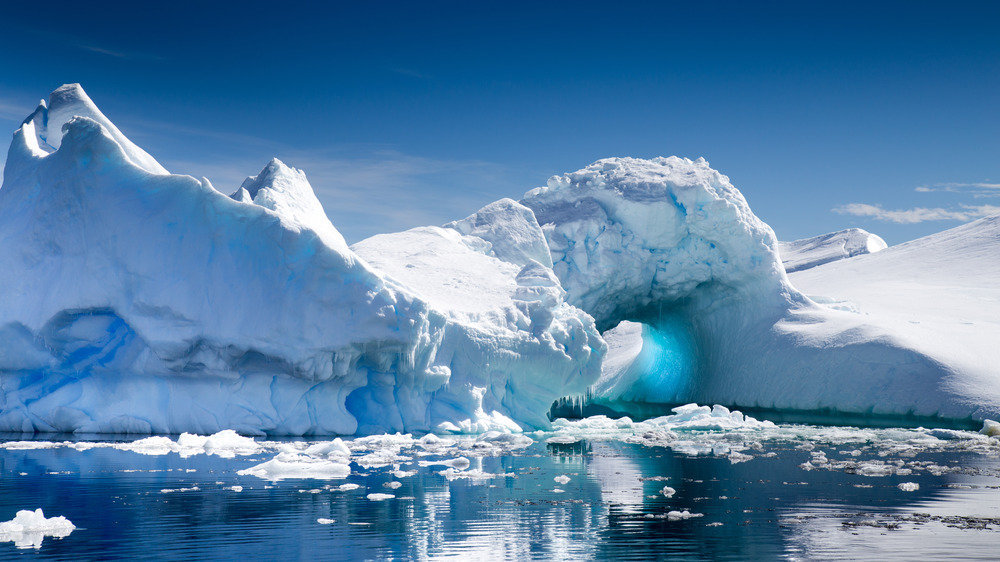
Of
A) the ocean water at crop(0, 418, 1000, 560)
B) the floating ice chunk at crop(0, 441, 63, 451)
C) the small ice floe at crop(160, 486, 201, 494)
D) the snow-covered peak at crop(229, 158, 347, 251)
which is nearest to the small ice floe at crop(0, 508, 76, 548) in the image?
the ocean water at crop(0, 418, 1000, 560)

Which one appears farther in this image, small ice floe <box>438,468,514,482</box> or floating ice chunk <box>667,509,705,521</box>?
small ice floe <box>438,468,514,482</box>

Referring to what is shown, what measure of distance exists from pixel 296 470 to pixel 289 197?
33.9 feet

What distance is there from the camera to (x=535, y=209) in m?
31.4

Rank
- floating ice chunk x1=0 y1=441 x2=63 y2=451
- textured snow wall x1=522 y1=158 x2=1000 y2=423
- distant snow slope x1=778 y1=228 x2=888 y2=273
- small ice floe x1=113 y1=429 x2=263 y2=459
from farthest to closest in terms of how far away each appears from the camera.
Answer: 1. distant snow slope x1=778 y1=228 x2=888 y2=273
2. textured snow wall x1=522 y1=158 x2=1000 y2=423
3. floating ice chunk x1=0 y1=441 x2=63 y2=451
4. small ice floe x1=113 y1=429 x2=263 y2=459

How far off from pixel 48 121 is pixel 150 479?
14404mm

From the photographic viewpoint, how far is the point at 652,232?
99.4 ft

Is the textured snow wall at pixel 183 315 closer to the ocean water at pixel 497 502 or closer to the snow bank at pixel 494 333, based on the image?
the snow bank at pixel 494 333

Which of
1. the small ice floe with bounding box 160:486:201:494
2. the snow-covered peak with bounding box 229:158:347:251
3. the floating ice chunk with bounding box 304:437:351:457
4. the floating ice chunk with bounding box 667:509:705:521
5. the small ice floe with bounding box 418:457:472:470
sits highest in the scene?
A: the snow-covered peak with bounding box 229:158:347:251

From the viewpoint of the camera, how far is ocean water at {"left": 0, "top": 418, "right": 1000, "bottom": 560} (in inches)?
319

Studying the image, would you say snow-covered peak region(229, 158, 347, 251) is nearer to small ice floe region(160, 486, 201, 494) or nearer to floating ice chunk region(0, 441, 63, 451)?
floating ice chunk region(0, 441, 63, 451)

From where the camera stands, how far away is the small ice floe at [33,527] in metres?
8.26

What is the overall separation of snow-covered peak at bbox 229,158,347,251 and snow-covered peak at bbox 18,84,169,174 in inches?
91.4

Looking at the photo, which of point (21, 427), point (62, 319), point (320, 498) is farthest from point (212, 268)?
point (320, 498)

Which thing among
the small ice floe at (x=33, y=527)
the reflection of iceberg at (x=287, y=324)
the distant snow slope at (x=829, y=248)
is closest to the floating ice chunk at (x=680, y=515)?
the small ice floe at (x=33, y=527)
